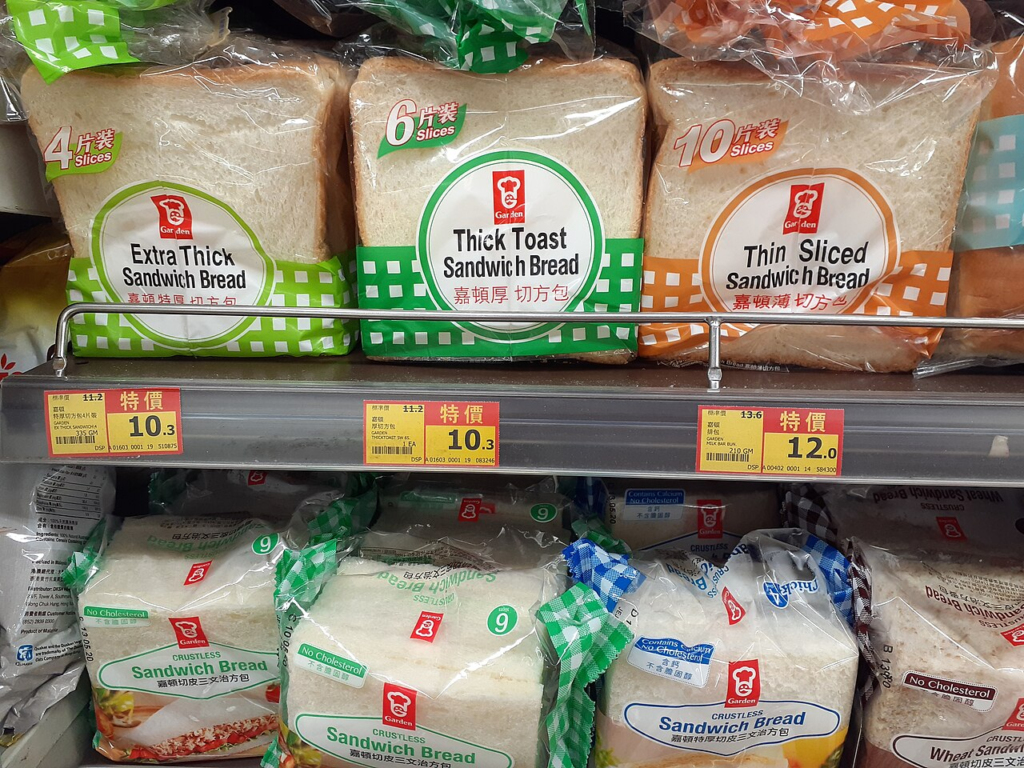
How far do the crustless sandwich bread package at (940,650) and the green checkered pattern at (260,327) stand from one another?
82 centimetres

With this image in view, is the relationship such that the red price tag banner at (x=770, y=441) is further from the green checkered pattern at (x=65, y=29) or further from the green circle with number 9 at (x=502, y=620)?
the green checkered pattern at (x=65, y=29)

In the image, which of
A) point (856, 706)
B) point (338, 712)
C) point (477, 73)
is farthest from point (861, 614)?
point (477, 73)

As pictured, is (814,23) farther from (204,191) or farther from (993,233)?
(204,191)

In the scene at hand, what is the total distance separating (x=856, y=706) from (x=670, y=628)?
0.29 metres

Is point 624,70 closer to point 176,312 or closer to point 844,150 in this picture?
point 844,150

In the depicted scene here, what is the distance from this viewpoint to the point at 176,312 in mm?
841

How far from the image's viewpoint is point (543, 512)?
116 centimetres

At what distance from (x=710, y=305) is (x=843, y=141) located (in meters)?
0.25

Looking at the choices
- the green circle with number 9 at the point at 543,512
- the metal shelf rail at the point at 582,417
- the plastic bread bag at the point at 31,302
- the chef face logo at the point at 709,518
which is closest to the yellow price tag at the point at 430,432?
the metal shelf rail at the point at 582,417

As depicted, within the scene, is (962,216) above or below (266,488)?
above

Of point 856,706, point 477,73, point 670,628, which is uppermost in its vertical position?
point 477,73

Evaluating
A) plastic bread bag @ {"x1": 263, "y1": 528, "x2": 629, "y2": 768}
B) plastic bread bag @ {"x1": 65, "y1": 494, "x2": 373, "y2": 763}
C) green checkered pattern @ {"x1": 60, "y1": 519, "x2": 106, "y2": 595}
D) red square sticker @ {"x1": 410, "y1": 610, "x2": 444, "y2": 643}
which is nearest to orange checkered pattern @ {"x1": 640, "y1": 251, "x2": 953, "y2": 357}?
plastic bread bag @ {"x1": 263, "y1": 528, "x2": 629, "y2": 768}

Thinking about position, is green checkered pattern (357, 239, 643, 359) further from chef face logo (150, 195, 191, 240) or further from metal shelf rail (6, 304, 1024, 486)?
chef face logo (150, 195, 191, 240)

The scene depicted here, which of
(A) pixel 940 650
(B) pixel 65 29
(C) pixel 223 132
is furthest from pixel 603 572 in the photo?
(B) pixel 65 29
